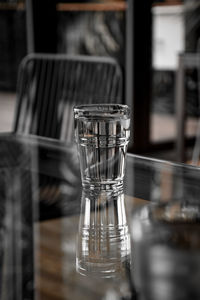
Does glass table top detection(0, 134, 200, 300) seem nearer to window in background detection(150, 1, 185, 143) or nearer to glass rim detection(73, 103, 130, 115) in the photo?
glass rim detection(73, 103, 130, 115)

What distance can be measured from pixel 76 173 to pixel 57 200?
0.15m

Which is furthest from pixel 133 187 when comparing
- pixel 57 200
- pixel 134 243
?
pixel 134 243

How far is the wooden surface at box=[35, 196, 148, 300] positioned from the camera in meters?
0.43

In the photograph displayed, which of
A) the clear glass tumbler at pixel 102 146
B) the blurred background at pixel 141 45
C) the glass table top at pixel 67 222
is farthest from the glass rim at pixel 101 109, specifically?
the blurred background at pixel 141 45

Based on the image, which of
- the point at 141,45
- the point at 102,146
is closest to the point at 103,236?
the point at 102,146

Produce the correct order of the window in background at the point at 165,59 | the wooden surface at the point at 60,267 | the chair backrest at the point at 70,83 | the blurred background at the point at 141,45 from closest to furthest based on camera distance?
the wooden surface at the point at 60,267 < the chair backrest at the point at 70,83 < the blurred background at the point at 141,45 < the window in background at the point at 165,59

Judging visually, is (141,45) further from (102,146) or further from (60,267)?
(60,267)

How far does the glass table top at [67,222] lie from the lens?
1.49 feet

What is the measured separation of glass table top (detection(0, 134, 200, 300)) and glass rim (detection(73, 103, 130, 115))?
0.11 m

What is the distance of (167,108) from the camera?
143 inches

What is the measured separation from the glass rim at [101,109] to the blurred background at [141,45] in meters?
2.40

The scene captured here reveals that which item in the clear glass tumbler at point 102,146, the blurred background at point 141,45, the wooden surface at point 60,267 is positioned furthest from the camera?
the blurred background at point 141,45

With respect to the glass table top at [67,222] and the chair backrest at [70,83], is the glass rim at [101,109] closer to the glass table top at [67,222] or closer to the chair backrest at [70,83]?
the glass table top at [67,222]

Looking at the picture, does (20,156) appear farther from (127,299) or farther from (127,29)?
(127,29)
